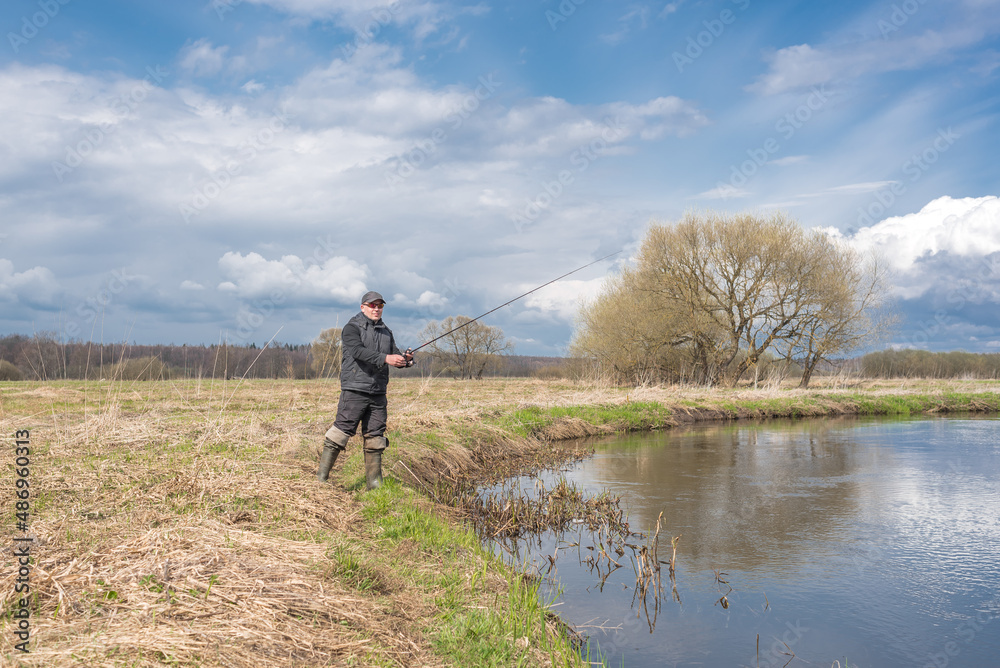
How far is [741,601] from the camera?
5336 millimetres

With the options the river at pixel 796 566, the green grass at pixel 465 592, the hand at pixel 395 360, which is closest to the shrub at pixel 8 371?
the river at pixel 796 566

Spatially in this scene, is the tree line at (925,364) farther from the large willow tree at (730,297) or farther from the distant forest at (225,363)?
the large willow tree at (730,297)

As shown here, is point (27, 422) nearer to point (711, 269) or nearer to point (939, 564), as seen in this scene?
point (939, 564)

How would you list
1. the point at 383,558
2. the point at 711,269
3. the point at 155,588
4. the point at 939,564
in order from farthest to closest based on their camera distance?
the point at 711,269 < the point at 939,564 < the point at 383,558 < the point at 155,588

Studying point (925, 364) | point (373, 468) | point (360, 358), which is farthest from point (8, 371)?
point (925, 364)

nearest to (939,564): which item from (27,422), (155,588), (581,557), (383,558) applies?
(581,557)

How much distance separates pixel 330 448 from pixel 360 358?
1153 millimetres

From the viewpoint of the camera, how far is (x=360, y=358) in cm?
691

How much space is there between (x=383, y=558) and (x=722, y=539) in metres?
3.99

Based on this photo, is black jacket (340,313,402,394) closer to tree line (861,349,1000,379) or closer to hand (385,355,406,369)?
hand (385,355,406,369)

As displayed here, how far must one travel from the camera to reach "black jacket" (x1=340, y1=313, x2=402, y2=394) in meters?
7.02

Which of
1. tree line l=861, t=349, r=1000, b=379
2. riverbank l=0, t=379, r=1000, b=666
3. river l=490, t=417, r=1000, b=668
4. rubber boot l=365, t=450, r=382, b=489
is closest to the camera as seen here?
riverbank l=0, t=379, r=1000, b=666

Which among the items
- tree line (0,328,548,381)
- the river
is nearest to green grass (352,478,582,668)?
the river

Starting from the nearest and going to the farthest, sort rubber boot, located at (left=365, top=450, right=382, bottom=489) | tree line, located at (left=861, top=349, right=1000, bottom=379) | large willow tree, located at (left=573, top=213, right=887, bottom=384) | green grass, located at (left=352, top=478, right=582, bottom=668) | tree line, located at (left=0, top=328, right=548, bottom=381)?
green grass, located at (left=352, top=478, right=582, bottom=668)
rubber boot, located at (left=365, top=450, right=382, bottom=489)
tree line, located at (left=0, top=328, right=548, bottom=381)
large willow tree, located at (left=573, top=213, right=887, bottom=384)
tree line, located at (left=861, top=349, right=1000, bottom=379)
